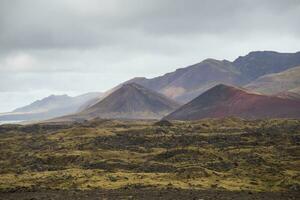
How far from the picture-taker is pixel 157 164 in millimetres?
48812

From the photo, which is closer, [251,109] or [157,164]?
[157,164]

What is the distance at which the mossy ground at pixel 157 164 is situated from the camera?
3791 cm

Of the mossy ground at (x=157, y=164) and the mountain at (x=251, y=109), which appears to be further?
the mountain at (x=251, y=109)

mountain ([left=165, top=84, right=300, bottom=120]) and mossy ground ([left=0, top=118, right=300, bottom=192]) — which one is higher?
mountain ([left=165, top=84, right=300, bottom=120])

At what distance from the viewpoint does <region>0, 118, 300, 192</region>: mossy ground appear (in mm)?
37906

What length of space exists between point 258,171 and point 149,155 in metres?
18.0

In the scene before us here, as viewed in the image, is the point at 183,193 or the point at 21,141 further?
the point at 21,141

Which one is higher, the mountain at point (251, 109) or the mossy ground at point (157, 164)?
the mountain at point (251, 109)

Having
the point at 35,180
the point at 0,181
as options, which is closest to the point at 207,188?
the point at 35,180

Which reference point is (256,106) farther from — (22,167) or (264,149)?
(22,167)

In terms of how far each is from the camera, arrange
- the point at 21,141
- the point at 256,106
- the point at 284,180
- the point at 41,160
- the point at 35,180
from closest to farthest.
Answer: the point at 284,180, the point at 35,180, the point at 41,160, the point at 21,141, the point at 256,106

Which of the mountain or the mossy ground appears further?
the mountain

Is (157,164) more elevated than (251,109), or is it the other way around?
(251,109)

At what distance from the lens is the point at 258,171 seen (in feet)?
141
